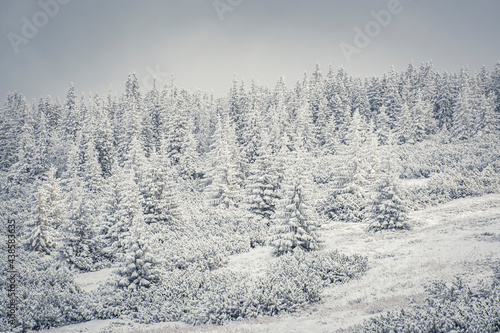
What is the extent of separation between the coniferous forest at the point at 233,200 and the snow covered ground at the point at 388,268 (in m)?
0.83

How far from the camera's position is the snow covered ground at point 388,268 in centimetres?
1173

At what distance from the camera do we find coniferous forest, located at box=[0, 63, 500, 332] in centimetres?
1512

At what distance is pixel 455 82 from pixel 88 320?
82.3 m

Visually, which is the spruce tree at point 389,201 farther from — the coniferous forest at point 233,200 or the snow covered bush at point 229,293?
the snow covered bush at point 229,293

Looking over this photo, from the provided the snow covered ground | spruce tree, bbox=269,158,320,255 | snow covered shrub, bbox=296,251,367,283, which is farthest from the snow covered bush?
spruce tree, bbox=269,158,320,255

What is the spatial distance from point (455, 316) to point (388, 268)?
9046mm

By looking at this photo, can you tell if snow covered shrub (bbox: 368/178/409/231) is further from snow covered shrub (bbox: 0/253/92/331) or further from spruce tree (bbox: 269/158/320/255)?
snow covered shrub (bbox: 0/253/92/331)

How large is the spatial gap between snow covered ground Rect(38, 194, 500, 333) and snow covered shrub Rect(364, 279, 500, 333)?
1.31 meters

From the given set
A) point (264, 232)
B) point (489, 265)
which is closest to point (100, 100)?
point (264, 232)

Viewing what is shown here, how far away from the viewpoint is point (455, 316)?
7.67m

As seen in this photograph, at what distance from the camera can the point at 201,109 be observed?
272ft

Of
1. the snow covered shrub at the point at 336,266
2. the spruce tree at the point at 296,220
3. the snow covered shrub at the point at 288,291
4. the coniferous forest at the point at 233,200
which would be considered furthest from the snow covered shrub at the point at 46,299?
the spruce tree at the point at 296,220

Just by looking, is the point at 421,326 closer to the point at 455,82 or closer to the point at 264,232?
the point at 264,232

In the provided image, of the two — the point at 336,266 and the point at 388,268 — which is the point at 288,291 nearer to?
the point at 336,266
